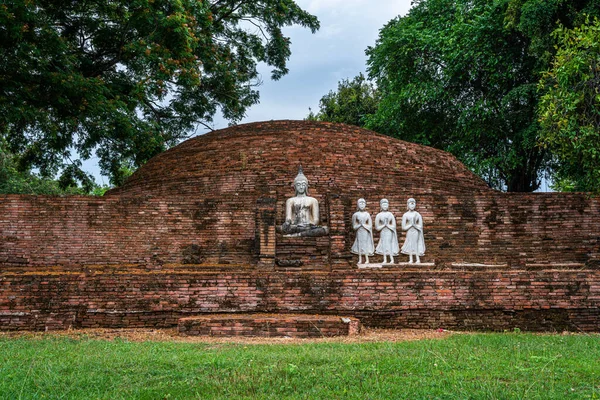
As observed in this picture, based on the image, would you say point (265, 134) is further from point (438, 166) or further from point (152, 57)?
point (438, 166)

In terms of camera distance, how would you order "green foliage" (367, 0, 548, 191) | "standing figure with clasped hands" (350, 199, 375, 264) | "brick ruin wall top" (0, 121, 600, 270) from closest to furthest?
"standing figure with clasped hands" (350, 199, 375, 264) → "brick ruin wall top" (0, 121, 600, 270) → "green foliage" (367, 0, 548, 191)

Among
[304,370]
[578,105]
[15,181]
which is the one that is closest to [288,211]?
[578,105]

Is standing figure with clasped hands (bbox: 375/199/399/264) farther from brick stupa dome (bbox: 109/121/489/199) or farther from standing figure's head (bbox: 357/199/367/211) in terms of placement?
brick stupa dome (bbox: 109/121/489/199)

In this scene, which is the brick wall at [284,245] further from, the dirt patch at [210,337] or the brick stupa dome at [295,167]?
the dirt patch at [210,337]

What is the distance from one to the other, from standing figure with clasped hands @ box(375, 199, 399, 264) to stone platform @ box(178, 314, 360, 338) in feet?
9.88

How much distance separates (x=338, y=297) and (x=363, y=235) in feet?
8.18

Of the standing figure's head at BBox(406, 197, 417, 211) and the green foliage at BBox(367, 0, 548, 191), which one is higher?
the green foliage at BBox(367, 0, 548, 191)

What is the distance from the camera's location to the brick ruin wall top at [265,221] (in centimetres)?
991

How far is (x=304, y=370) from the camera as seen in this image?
4.19 m

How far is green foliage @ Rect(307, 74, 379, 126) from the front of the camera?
28.2 meters

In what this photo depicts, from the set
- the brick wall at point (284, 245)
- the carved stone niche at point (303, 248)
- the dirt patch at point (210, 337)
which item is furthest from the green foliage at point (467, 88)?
the dirt patch at point (210, 337)

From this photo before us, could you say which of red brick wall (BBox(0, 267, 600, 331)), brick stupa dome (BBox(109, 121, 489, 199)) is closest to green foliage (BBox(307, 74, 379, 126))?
brick stupa dome (BBox(109, 121, 489, 199))

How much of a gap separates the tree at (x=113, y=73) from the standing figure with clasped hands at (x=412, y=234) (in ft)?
22.0

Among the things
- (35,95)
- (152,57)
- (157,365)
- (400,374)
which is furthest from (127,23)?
(400,374)
